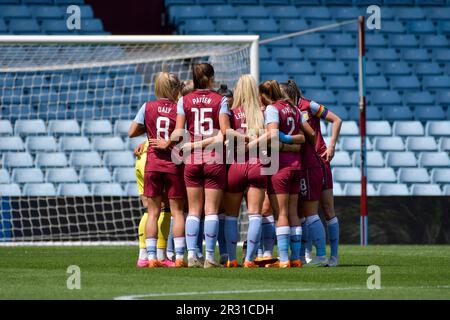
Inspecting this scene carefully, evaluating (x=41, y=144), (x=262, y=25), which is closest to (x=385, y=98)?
(x=262, y=25)

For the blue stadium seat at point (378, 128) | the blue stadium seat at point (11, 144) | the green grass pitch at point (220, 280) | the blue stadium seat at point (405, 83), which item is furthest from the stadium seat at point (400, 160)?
the green grass pitch at point (220, 280)

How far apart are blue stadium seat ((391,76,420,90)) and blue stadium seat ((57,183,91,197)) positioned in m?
7.02

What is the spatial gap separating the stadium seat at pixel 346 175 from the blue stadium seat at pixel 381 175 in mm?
316

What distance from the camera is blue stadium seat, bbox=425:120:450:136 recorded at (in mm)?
19109

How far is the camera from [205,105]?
947cm

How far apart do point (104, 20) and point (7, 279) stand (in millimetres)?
13762

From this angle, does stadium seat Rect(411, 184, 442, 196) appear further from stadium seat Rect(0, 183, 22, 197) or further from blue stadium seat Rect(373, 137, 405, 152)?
stadium seat Rect(0, 183, 22, 197)

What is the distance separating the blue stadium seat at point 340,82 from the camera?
2031 centimetres

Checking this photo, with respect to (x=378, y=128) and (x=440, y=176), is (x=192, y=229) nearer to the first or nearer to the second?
(x=440, y=176)

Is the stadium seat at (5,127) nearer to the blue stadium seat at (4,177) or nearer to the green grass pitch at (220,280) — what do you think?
the blue stadium seat at (4,177)

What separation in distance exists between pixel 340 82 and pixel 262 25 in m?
1.90

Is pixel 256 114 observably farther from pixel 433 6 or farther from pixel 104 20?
pixel 433 6

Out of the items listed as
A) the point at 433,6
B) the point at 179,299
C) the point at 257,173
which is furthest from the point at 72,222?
the point at 433,6

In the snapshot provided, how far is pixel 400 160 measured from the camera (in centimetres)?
1852
